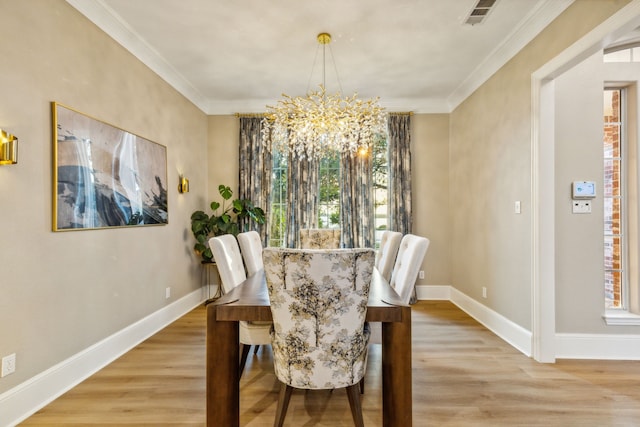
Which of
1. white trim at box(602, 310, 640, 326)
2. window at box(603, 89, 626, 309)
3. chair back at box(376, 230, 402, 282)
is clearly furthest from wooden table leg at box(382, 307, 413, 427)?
window at box(603, 89, 626, 309)

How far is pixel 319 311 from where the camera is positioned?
1590 mm

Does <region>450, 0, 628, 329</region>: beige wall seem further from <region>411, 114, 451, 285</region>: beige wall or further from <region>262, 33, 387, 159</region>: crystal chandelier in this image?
<region>262, 33, 387, 159</region>: crystal chandelier

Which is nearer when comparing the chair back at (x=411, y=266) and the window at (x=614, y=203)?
the chair back at (x=411, y=266)

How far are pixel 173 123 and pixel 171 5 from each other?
1.55 m

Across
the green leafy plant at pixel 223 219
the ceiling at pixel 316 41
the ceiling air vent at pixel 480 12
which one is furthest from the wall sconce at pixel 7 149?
the ceiling air vent at pixel 480 12

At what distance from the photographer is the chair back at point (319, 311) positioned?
154 centimetres

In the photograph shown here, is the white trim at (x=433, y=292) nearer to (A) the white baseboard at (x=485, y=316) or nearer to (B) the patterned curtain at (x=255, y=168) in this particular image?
Answer: (A) the white baseboard at (x=485, y=316)

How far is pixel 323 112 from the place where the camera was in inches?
124

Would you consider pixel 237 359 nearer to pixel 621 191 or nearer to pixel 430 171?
pixel 621 191

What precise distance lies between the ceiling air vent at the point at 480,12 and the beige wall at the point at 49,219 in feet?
9.78

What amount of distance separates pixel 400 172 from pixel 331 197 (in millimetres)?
1056

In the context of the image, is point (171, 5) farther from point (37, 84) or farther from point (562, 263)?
point (562, 263)

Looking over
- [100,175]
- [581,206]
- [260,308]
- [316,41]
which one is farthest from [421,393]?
[316,41]

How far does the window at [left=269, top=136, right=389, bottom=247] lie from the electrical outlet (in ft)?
10.5
